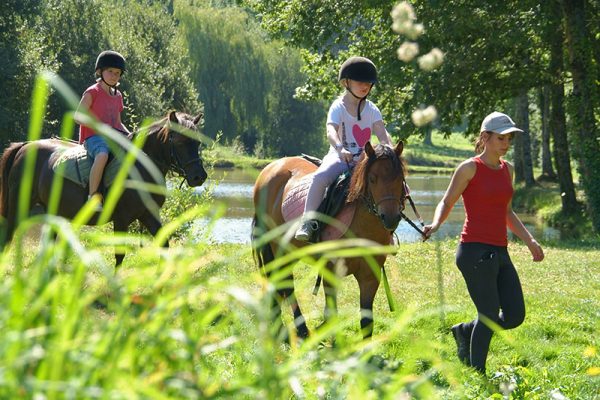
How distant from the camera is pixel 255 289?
10.6m

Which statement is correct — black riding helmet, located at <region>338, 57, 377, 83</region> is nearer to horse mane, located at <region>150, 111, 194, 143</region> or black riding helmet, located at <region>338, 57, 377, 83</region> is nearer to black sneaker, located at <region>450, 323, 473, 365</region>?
horse mane, located at <region>150, 111, 194, 143</region>

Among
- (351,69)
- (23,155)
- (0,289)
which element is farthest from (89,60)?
(0,289)

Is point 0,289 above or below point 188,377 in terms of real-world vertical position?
above

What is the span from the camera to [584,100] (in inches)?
992

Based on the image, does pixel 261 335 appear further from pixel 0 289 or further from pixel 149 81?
pixel 149 81

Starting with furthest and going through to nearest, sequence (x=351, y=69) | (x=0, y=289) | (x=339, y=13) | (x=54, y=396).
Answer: (x=339, y=13)
(x=351, y=69)
(x=0, y=289)
(x=54, y=396)

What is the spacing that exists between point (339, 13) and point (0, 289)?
25985 mm

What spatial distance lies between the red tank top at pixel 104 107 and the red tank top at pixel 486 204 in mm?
4815

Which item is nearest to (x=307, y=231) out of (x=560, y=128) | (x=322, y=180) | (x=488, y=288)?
(x=322, y=180)

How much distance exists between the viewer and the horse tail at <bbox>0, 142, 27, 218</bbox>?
12.5 metres

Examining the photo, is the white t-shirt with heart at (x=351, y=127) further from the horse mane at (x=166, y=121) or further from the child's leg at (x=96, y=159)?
the child's leg at (x=96, y=159)

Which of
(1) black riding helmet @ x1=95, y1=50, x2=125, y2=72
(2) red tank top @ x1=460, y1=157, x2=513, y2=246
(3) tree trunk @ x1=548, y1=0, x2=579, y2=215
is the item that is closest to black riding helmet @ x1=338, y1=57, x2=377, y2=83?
(2) red tank top @ x1=460, y1=157, x2=513, y2=246

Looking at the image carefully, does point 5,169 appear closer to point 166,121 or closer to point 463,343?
point 166,121

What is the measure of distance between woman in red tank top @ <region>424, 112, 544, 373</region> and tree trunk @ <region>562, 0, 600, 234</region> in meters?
18.2
